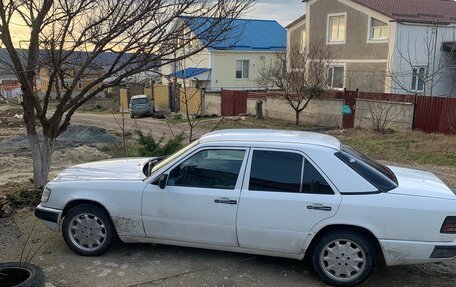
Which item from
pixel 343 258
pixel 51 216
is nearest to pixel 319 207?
pixel 343 258

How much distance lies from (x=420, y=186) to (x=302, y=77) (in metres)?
19.9

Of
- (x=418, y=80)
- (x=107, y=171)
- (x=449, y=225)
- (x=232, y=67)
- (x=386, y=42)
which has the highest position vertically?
(x=386, y=42)

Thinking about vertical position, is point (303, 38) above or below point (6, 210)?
above

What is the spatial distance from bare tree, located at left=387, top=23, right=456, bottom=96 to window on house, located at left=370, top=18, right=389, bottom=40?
4.04 feet

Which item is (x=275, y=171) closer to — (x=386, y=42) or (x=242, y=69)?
(x=386, y=42)

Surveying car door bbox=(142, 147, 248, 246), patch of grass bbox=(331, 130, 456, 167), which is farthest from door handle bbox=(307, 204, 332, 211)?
patch of grass bbox=(331, 130, 456, 167)

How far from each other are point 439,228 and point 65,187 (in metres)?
3.95

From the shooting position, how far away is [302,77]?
23812 mm

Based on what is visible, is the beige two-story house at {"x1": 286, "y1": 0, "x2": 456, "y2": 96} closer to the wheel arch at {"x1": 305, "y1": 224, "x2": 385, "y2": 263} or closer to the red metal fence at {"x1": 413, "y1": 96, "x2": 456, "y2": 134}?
the red metal fence at {"x1": 413, "y1": 96, "x2": 456, "y2": 134}

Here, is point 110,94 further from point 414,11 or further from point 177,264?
point 177,264

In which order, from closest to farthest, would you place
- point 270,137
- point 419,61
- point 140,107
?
point 270,137 → point 419,61 → point 140,107

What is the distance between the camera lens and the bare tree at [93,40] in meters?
6.24

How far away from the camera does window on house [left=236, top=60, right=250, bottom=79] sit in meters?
39.4

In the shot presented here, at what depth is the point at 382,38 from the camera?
25.8 metres
